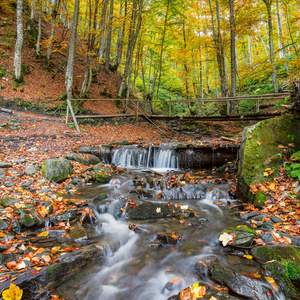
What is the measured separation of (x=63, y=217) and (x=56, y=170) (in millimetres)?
2389

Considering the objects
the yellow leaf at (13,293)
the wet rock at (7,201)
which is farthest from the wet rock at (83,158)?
the yellow leaf at (13,293)

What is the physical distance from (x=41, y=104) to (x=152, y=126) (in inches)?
308

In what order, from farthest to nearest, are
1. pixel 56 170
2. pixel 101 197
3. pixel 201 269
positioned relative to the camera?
pixel 56 170, pixel 101 197, pixel 201 269

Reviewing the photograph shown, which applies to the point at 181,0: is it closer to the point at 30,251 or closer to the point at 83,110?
the point at 83,110

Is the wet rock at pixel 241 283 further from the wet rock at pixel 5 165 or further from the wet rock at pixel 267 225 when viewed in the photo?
the wet rock at pixel 5 165

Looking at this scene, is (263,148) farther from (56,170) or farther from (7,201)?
(7,201)

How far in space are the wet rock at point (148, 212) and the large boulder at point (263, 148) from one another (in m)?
2.23

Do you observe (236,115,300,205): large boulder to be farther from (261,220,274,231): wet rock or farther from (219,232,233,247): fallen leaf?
(219,232,233,247): fallen leaf

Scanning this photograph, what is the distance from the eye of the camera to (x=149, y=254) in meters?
3.59

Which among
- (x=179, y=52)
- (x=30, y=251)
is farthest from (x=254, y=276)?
(x=179, y=52)

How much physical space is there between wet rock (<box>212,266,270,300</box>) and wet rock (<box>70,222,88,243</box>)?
2340 millimetres

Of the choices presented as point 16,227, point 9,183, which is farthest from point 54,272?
point 9,183

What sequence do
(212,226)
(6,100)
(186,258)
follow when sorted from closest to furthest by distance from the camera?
(186,258) < (212,226) < (6,100)

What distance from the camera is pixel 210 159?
937cm
